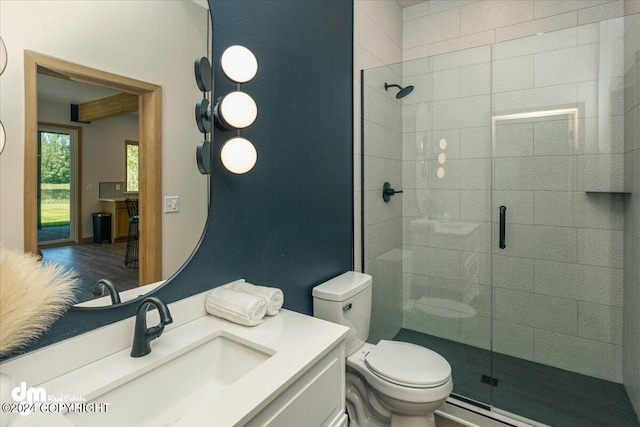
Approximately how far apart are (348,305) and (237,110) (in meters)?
1.10

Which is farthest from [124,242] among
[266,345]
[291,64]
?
[291,64]

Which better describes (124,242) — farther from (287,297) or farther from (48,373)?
(287,297)

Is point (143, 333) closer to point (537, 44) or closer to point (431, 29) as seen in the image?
point (537, 44)

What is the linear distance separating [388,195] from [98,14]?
1.97 meters

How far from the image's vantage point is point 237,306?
3.78 ft

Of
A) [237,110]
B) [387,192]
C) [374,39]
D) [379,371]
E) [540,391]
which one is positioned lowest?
[540,391]

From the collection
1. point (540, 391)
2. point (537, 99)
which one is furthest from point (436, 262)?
point (537, 99)

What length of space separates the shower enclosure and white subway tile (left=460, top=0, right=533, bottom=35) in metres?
0.41

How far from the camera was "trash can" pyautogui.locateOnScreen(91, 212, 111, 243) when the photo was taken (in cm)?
96

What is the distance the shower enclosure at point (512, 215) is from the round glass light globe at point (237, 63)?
1.18m

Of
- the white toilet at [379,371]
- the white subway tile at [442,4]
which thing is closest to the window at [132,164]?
the white toilet at [379,371]

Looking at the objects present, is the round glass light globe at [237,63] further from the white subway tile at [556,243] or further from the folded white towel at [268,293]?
the white subway tile at [556,243]

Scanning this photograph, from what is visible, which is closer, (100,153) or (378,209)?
(100,153)

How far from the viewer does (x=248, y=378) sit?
0.85m
